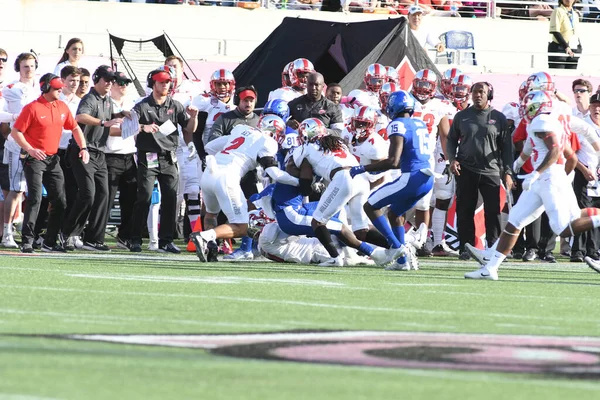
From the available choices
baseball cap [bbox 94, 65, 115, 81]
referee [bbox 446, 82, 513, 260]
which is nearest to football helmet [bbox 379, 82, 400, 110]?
referee [bbox 446, 82, 513, 260]

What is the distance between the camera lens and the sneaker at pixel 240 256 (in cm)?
1217

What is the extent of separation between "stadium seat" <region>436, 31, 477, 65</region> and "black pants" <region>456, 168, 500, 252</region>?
10.2 meters

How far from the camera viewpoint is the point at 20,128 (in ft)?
40.3

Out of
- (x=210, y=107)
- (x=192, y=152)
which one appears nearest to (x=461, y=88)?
(x=210, y=107)

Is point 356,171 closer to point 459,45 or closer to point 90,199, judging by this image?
point 90,199

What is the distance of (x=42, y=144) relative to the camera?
1236cm

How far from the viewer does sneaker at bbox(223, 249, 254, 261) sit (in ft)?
39.9

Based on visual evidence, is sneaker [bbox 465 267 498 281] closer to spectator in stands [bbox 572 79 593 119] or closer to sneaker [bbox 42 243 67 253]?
sneaker [bbox 42 243 67 253]

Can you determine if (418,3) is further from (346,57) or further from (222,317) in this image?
(222,317)

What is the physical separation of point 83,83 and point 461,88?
4.26 m

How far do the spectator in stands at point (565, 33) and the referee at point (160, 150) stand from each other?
30.9 feet

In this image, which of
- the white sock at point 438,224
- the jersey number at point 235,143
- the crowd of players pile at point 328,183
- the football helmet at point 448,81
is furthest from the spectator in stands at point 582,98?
the jersey number at point 235,143

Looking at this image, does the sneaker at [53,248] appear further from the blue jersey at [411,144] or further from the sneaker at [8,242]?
the blue jersey at [411,144]

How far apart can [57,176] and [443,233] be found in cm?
453
